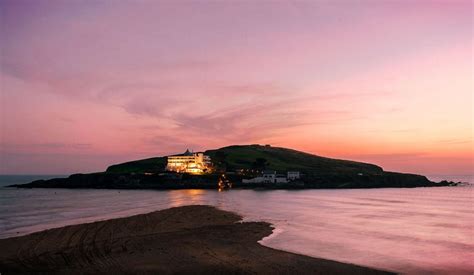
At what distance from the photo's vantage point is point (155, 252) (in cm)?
2831

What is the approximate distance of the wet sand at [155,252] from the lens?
78.8 ft

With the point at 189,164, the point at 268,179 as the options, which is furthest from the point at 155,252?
the point at 189,164

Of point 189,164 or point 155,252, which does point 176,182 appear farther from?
point 155,252

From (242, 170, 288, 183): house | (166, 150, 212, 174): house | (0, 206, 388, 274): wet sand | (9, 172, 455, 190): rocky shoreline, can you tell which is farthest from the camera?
(166, 150, 212, 174): house

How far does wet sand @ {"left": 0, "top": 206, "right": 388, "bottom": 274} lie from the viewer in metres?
24.0

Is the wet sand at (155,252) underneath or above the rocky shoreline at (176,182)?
underneath

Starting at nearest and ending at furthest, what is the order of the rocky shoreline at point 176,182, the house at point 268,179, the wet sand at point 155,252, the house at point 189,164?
the wet sand at point 155,252, the rocky shoreline at point 176,182, the house at point 268,179, the house at point 189,164

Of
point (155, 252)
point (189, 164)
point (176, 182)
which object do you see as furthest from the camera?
point (189, 164)

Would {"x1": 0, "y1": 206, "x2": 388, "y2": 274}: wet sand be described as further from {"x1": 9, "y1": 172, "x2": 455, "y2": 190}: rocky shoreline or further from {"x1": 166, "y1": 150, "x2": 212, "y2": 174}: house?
{"x1": 166, "y1": 150, "x2": 212, "y2": 174}: house

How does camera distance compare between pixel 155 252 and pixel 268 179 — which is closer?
pixel 155 252

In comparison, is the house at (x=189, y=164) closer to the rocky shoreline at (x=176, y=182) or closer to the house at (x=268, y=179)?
the rocky shoreline at (x=176, y=182)

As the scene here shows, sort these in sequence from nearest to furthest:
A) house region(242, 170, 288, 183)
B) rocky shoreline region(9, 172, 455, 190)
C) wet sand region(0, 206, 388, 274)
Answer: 1. wet sand region(0, 206, 388, 274)
2. rocky shoreline region(9, 172, 455, 190)
3. house region(242, 170, 288, 183)

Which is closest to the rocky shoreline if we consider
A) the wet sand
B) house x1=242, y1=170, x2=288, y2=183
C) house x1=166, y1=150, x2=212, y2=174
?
house x1=242, y1=170, x2=288, y2=183

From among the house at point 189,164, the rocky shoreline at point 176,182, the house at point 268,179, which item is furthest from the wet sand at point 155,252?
the house at point 189,164
